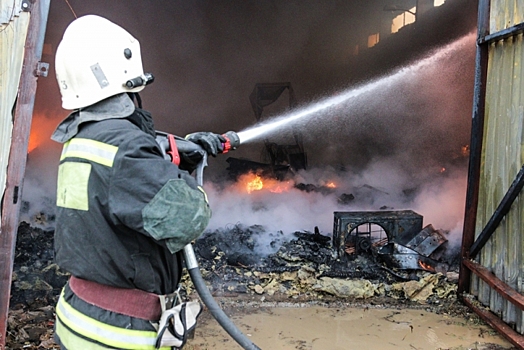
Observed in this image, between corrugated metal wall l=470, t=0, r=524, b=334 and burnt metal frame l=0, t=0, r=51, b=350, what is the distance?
155 inches

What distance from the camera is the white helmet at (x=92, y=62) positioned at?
1949mm

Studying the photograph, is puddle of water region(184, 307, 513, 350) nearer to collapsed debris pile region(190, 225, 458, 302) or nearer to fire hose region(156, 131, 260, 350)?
collapsed debris pile region(190, 225, 458, 302)

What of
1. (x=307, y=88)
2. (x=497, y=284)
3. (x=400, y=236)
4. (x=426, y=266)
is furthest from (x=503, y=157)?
(x=307, y=88)

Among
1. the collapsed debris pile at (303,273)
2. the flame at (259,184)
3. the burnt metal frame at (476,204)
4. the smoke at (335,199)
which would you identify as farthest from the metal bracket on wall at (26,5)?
the flame at (259,184)

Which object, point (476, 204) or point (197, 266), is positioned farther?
point (476, 204)

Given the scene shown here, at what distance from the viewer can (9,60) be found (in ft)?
10.4

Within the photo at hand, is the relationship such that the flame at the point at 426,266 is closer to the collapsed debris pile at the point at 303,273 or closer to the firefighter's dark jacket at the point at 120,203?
the collapsed debris pile at the point at 303,273

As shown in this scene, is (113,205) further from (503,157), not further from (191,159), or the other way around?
(503,157)

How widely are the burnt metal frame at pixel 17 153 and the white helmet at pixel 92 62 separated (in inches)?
52.7

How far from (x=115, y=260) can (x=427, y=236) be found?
5021 mm

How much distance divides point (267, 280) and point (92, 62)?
4.13 metres

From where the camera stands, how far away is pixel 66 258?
6.27 ft

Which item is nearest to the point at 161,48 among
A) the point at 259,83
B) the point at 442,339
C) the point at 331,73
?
the point at 259,83

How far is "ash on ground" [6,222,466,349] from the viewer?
4.62 metres
